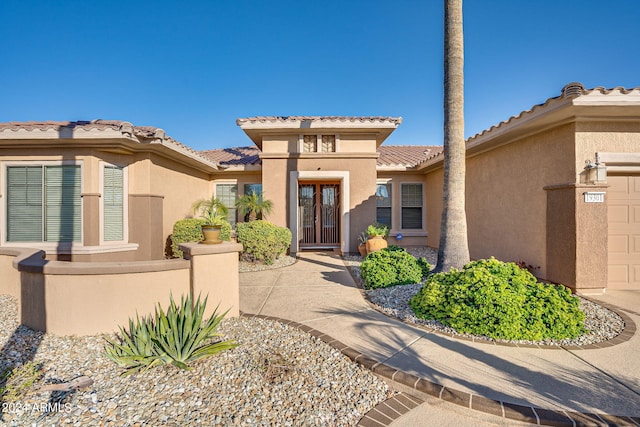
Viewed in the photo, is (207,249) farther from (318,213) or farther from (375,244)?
(318,213)

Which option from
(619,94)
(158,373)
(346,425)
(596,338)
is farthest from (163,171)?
(619,94)

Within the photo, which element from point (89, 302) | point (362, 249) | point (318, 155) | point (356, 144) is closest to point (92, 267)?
point (89, 302)

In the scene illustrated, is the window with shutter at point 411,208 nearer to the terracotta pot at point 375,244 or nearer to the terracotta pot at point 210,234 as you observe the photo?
the terracotta pot at point 375,244

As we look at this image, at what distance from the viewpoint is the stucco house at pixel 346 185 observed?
620cm

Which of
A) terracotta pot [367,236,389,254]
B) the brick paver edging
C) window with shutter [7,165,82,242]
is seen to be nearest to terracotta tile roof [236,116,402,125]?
terracotta pot [367,236,389,254]

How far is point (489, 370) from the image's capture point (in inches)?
130

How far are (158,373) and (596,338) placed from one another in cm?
579

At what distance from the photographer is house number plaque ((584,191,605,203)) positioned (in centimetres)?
609

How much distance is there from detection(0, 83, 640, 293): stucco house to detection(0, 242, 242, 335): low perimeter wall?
13.3ft

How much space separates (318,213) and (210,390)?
9.71m

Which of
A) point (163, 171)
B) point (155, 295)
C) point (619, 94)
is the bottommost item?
point (155, 295)

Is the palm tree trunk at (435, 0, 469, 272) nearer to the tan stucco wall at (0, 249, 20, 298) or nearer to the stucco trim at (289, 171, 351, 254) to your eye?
the stucco trim at (289, 171, 351, 254)

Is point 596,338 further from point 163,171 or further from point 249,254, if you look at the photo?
point 163,171

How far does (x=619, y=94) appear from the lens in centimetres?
558
